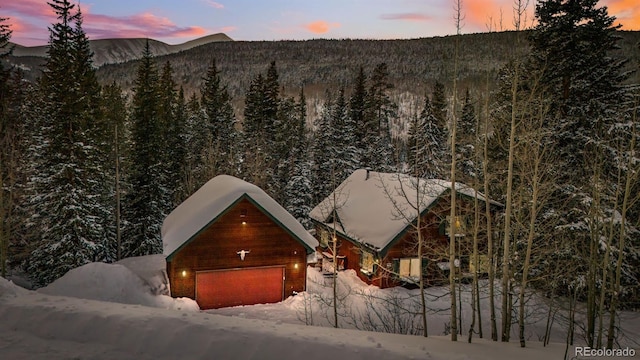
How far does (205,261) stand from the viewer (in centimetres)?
2050

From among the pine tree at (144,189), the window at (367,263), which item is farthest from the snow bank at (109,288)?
the pine tree at (144,189)

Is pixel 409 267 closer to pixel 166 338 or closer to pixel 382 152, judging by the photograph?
pixel 166 338

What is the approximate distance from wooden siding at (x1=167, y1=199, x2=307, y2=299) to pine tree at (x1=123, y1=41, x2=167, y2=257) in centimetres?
1313

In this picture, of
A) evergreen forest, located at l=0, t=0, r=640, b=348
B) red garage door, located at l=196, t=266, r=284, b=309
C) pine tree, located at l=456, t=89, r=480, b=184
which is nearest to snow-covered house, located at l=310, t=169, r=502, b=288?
evergreen forest, located at l=0, t=0, r=640, b=348

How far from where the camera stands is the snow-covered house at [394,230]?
22652 mm

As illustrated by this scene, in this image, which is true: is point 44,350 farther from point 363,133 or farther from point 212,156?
point 363,133

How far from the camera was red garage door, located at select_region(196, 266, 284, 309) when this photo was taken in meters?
20.7

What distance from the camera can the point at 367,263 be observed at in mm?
25031

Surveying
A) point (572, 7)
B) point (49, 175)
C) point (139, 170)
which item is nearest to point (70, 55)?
point (49, 175)

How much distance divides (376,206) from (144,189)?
60.6 feet

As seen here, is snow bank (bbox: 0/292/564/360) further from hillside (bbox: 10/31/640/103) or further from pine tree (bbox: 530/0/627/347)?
hillside (bbox: 10/31/640/103)

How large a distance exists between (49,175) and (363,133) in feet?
103

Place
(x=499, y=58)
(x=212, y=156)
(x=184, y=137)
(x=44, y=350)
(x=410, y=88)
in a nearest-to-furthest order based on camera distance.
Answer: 1. (x=44, y=350)
2. (x=499, y=58)
3. (x=212, y=156)
4. (x=184, y=137)
5. (x=410, y=88)

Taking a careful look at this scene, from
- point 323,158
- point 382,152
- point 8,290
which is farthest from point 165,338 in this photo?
point 382,152
